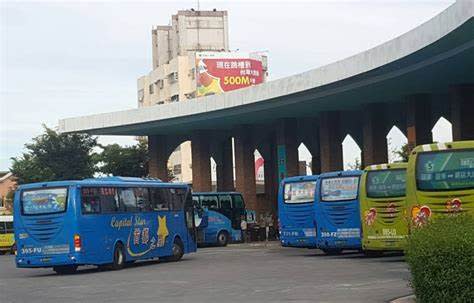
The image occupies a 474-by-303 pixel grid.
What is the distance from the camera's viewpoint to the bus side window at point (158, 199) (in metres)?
28.3

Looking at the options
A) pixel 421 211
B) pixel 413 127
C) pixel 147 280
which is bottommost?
pixel 147 280

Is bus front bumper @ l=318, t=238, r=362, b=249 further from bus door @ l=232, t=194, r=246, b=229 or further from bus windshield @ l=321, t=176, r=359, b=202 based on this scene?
bus door @ l=232, t=194, r=246, b=229

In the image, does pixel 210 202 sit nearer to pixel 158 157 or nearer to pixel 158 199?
pixel 158 157

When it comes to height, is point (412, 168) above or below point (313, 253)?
above

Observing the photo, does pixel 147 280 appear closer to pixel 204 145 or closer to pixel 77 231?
pixel 77 231

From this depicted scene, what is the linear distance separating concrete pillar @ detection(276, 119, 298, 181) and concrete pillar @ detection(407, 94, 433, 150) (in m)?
9.90

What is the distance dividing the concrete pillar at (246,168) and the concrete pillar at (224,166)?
674 cm

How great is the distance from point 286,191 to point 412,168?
37.5ft

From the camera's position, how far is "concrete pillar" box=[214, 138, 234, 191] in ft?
193

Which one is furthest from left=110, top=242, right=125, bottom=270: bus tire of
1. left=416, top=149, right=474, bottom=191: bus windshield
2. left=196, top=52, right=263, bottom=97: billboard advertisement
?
left=196, top=52, right=263, bottom=97: billboard advertisement

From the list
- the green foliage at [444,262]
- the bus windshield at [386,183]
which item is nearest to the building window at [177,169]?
the bus windshield at [386,183]

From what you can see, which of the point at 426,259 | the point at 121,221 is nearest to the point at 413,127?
the point at 121,221

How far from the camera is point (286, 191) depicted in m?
30.7

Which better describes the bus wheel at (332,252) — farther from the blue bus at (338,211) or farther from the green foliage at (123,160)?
→ the green foliage at (123,160)
